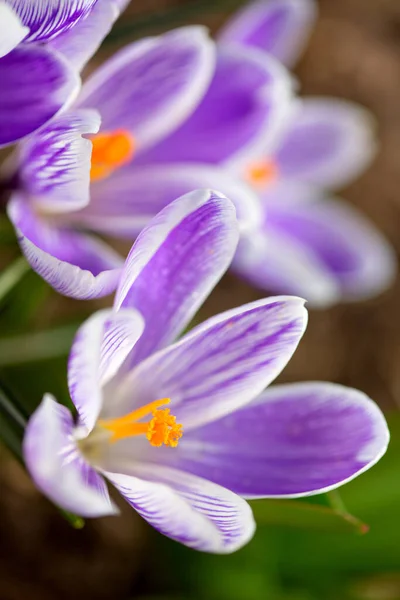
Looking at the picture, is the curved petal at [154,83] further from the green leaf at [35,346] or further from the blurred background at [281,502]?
the green leaf at [35,346]

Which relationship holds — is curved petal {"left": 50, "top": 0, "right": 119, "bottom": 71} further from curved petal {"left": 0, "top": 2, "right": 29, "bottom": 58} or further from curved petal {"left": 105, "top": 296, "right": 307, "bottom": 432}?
curved petal {"left": 105, "top": 296, "right": 307, "bottom": 432}

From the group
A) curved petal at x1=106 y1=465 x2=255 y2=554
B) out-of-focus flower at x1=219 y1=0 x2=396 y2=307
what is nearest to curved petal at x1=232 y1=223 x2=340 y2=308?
out-of-focus flower at x1=219 y1=0 x2=396 y2=307

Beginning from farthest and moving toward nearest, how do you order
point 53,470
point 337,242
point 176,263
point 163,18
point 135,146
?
point 337,242
point 163,18
point 135,146
point 176,263
point 53,470

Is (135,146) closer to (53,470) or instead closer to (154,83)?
(154,83)

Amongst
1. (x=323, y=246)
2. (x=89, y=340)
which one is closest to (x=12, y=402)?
(x=89, y=340)

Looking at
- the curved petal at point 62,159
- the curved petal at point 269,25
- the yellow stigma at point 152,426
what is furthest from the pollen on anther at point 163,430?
the curved petal at point 269,25

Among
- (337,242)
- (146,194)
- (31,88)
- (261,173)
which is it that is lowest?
(337,242)

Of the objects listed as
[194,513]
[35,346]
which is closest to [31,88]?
[194,513]
